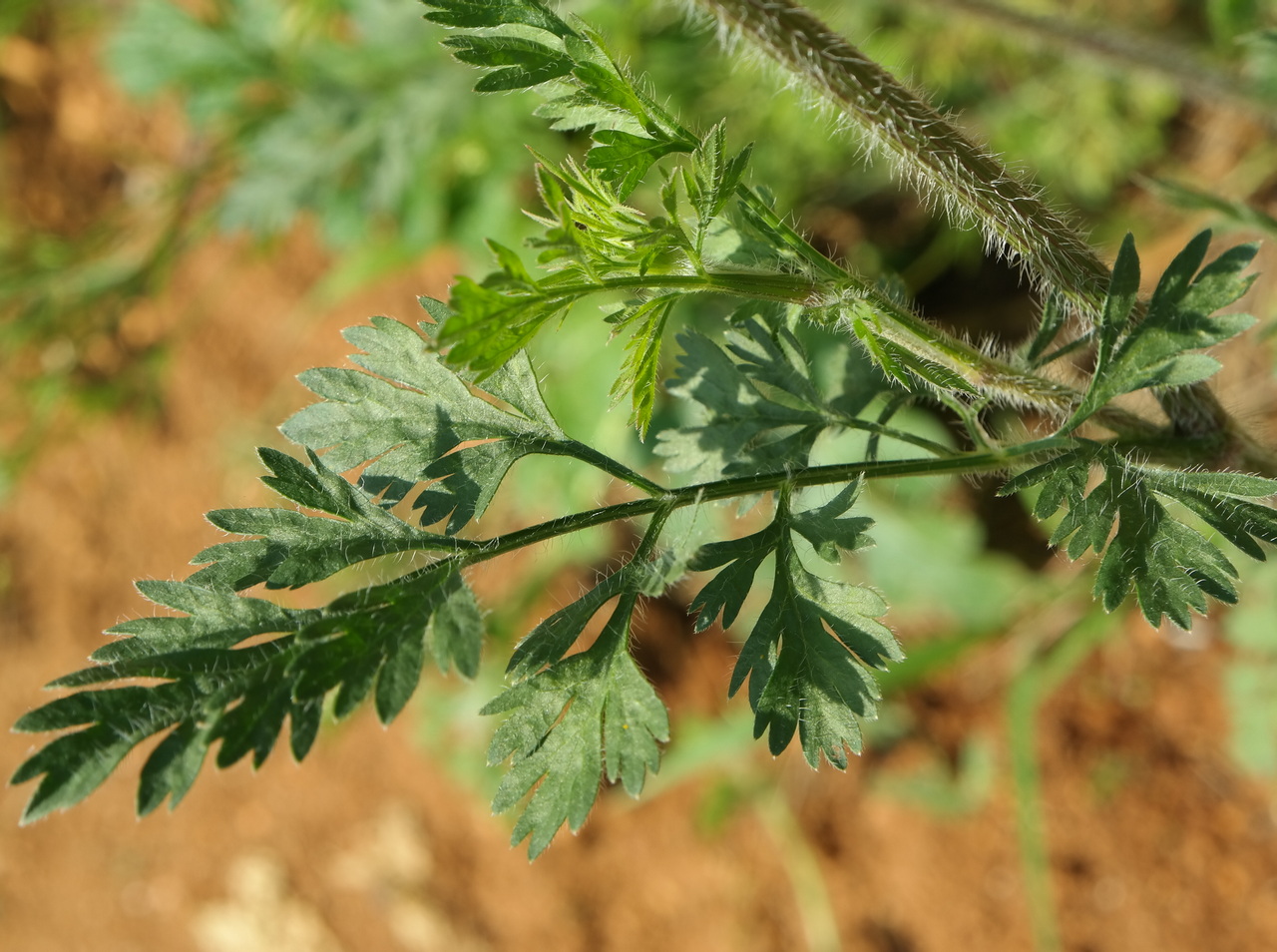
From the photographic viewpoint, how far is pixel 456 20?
1.10 metres

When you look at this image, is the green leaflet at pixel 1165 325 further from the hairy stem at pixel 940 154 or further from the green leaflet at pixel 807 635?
the green leaflet at pixel 807 635

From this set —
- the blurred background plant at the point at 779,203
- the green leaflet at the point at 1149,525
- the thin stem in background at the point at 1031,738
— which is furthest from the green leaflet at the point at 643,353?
the thin stem in background at the point at 1031,738

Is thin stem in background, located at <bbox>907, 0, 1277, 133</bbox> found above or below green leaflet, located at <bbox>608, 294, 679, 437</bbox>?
above

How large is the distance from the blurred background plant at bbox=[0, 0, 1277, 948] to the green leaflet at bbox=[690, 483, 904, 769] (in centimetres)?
163

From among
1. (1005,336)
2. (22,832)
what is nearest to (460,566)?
(1005,336)

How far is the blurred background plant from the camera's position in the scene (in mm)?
2867

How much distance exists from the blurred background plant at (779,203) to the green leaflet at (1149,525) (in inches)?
63.4

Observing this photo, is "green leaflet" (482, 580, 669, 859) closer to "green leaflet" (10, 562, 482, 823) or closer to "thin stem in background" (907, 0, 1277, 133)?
"green leaflet" (10, 562, 482, 823)

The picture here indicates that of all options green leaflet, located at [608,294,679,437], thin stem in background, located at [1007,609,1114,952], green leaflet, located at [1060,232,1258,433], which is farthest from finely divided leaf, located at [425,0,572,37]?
thin stem in background, located at [1007,609,1114,952]

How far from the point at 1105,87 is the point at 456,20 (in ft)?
9.18

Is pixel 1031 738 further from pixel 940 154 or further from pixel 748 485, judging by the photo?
pixel 940 154

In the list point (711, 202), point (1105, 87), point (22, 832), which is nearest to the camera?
point (711, 202)

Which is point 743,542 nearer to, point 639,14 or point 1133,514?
point 1133,514

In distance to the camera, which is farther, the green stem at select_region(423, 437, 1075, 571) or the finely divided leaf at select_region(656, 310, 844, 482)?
the finely divided leaf at select_region(656, 310, 844, 482)
